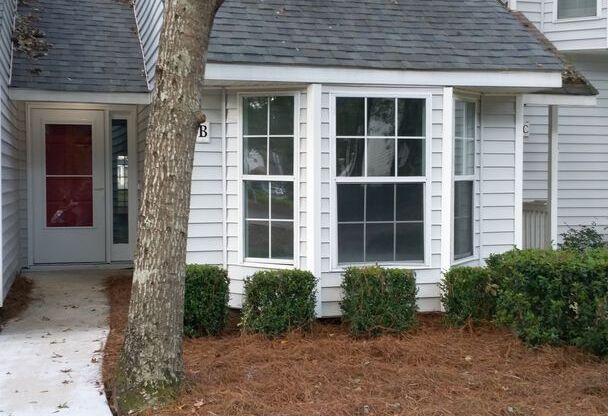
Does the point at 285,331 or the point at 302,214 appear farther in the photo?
the point at 302,214

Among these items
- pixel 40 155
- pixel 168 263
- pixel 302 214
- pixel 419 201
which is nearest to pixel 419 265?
pixel 419 201

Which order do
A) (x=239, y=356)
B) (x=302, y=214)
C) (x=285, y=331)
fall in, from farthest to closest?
(x=302, y=214) → (x=285, y=331) → (x=239, y=356)

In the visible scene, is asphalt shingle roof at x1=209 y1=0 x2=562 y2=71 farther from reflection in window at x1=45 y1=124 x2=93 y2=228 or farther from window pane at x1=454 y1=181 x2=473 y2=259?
reflection in window at x1=45 y1=124 x2=93 y2=228

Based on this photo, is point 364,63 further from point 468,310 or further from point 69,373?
point 69,373

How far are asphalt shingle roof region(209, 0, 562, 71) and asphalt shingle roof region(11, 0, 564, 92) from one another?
0.01 m

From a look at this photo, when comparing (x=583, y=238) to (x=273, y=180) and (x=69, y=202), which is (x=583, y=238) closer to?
(x=273, y=180)

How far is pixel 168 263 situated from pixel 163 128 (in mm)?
948

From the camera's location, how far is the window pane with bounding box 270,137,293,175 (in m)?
7.89

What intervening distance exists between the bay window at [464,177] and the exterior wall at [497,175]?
16cm

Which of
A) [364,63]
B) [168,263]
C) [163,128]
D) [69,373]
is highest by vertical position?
[364,63]

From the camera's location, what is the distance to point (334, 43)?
792 cm

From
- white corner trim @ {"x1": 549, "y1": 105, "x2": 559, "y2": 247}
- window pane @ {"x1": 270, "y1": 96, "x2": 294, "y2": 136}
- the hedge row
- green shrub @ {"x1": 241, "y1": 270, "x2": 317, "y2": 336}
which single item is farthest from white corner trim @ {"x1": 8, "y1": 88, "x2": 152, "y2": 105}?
white corner trim @ {"x1": 549, "y1": 105, "x2": 559, "y2": 247}

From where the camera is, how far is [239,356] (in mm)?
6523

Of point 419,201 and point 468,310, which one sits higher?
point 419,201
